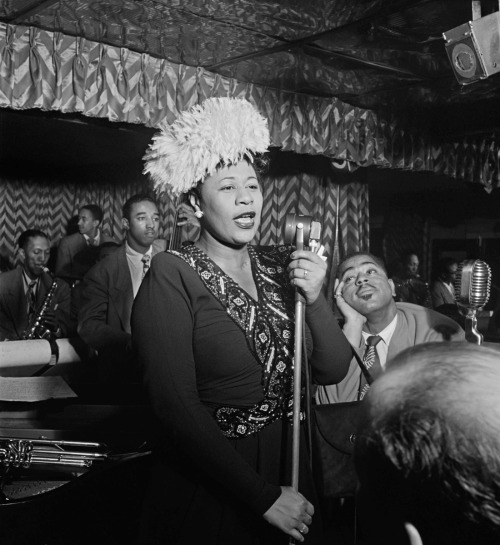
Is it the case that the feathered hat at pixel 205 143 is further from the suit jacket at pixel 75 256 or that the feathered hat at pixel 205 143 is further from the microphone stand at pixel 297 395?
the suit jacket at pixel 75 256

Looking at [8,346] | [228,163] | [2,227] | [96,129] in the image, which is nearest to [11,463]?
[8,346]

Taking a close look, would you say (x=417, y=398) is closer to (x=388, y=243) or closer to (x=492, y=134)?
(x=492, y=134)

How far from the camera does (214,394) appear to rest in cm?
178

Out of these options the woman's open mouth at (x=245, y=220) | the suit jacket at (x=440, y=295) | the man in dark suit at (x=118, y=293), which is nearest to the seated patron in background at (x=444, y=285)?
the suit jacket at (x=440, y=295)

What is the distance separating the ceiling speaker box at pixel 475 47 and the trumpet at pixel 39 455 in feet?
7.48

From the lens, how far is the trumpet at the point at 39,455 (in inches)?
89.0

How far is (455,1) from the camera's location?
3537 mm

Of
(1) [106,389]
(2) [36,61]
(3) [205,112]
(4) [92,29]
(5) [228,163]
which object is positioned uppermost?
(4) [92,29]

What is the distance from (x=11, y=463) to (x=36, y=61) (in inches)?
99.0

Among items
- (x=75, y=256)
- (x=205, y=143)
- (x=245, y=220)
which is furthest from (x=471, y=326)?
(x=75, y=256)

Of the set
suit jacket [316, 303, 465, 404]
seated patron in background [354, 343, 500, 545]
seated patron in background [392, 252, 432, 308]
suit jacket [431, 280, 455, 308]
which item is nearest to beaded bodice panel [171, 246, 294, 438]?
seated patron in background [354, 343, 500, 545]

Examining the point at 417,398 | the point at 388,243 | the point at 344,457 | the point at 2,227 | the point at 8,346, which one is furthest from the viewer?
the point at 388,243

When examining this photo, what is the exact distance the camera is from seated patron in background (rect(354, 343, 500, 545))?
68cm

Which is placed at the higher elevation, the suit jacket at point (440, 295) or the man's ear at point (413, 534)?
the man's ear at point (413, 534)
